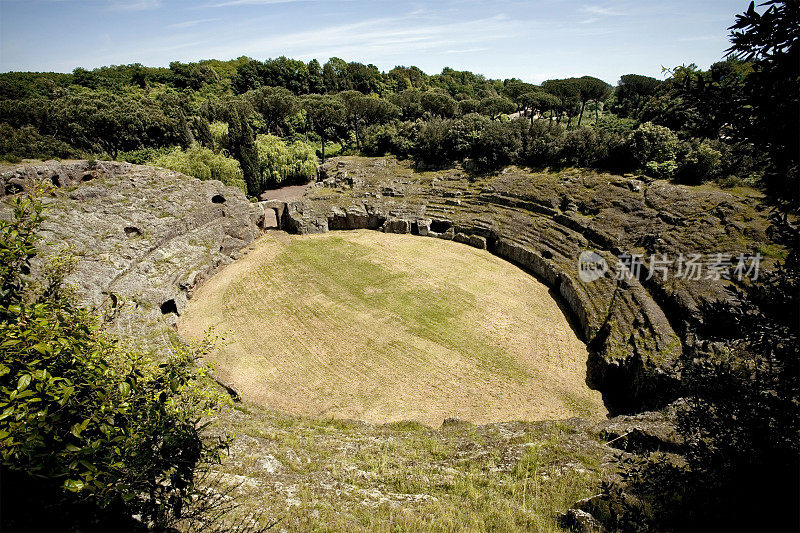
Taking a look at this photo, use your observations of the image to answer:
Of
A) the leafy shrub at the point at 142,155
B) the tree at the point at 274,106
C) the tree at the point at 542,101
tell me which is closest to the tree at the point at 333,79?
the tree at the point at 274,106

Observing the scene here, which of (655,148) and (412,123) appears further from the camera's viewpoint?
(412,123)

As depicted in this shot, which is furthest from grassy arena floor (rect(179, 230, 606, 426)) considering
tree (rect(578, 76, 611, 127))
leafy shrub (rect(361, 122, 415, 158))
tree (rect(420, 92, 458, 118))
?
tree (rect(578, 76, 611, 127))

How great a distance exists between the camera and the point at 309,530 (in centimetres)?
673

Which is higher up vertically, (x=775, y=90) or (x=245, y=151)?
(x=775, y=90)

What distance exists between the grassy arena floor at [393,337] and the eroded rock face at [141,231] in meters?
1.51

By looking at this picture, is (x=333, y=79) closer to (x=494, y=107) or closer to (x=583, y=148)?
(x=494, y=107)

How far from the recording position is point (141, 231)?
20953 mm

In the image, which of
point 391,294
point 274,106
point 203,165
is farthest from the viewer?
point 274,106

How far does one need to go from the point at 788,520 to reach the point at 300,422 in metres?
10.7

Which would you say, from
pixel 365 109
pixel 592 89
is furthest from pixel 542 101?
pixel 365 109

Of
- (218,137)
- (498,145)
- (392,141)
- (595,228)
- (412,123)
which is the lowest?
(595,228)

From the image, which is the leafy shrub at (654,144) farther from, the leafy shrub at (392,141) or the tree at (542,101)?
the tree at (542,101)

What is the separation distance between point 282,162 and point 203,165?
30.5 ft

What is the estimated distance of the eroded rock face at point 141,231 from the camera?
16.7 meters
